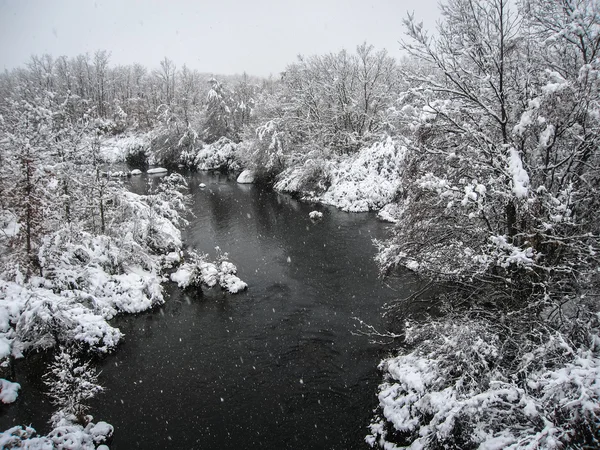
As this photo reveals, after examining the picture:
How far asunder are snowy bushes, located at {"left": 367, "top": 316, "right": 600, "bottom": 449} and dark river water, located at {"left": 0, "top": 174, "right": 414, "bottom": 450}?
146 centimetres

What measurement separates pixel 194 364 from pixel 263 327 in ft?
8.96

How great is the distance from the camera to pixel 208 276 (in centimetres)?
1557

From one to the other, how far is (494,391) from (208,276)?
12.6 meters

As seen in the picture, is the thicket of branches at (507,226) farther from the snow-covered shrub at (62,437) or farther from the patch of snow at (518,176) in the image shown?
the snow-covered shrub at (62,437)

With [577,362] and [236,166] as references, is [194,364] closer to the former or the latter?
[577,362]

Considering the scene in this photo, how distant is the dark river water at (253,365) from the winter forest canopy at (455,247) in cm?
63

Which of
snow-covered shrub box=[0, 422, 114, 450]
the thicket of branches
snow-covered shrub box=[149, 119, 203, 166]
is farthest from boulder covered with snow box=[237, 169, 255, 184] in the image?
snow-covered shrub box=[0, 422, 114, 450]

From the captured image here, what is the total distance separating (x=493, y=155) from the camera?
6.78 m

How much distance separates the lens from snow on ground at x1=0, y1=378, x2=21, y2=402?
30.5 ft

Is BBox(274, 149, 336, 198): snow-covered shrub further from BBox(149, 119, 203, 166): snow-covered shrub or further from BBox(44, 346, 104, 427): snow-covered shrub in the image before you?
BBox(44, 346, 104, 427): snow-covered shrub

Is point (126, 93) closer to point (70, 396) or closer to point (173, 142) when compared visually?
point (173, 142)

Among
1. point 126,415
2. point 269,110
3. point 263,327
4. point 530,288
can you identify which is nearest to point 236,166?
point 269,110

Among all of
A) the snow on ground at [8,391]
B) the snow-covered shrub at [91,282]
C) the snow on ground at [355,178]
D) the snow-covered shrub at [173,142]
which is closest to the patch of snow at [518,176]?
the snow-covered shrub at [91,282]

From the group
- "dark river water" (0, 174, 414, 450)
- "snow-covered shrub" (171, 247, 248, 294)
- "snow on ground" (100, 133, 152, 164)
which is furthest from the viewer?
"snow on ground" (100, 133, 152, 164)
